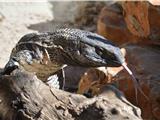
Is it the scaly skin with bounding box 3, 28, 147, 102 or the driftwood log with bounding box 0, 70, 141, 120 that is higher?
the scaly skin with bounding box 3, 28, 147, 102

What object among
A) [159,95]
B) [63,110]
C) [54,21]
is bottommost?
[54,21]

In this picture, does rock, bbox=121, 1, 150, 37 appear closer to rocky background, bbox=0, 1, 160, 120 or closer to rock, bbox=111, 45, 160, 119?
rocky background, bbox=0, 1, 160, 120

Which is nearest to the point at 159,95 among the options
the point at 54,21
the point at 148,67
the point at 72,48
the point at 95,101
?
the point at 148,67

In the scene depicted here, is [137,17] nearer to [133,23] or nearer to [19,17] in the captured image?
[133,23]

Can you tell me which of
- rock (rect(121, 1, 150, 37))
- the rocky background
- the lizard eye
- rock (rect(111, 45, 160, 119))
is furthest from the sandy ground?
the lizard eye

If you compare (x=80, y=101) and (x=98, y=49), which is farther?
(x=98, y=49)

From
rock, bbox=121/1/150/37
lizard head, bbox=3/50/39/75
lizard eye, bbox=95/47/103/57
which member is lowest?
rock, bbox=121/1/150/37

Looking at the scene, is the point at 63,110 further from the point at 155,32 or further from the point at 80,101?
the point at 155,32
